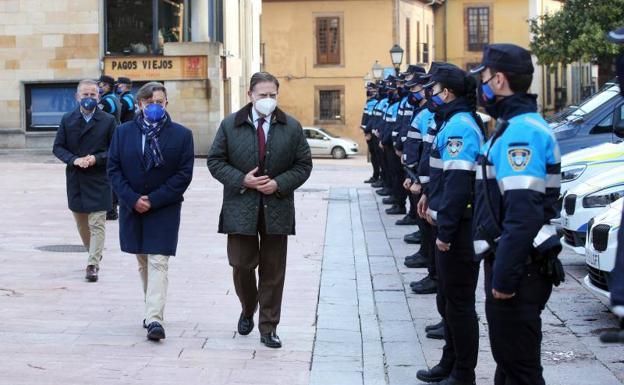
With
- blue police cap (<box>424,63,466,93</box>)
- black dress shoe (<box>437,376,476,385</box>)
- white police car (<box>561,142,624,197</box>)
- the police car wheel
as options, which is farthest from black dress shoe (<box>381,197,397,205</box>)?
the police car wheel

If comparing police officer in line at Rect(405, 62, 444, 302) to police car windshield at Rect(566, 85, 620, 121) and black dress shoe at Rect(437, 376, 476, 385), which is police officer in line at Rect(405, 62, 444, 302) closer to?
black dress shoe at Rect(437, 376, 476, 385)

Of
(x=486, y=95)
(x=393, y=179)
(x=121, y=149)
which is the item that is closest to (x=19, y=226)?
(x=393, y=179)

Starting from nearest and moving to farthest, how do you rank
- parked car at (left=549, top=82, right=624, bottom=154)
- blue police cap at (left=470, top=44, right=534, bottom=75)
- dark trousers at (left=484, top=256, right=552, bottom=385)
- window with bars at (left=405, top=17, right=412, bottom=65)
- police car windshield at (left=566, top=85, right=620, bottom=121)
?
dark trousers at (left=484, top=256, right=552, bottom=385) < blue police cap at (left=470, top=44, right=534, bottom=75) < parked car at (left=549, top=82, right=624, bottom=154) < police car windshield at (left=566, top=85, right=620, bottom=121) < window with bars at (left=405, top=17, right=412, bottom=65)

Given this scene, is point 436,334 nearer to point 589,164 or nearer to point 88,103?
point 88,103

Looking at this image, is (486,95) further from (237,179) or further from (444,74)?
(237,179)

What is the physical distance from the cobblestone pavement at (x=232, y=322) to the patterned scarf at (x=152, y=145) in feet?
4.23

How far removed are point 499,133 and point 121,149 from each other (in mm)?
3852

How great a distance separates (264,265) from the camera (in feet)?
25.7

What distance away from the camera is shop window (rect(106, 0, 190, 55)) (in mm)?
32969

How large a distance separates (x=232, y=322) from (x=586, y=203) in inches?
159

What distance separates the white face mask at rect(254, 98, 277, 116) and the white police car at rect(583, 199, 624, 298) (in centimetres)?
276

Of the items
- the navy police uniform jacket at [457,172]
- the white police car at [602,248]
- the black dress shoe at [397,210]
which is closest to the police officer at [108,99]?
the black dress shoe at [397,210]

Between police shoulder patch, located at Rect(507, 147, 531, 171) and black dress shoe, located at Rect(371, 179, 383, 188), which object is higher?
police shoulder patch, located at Rect(507, 147, 531, 171)

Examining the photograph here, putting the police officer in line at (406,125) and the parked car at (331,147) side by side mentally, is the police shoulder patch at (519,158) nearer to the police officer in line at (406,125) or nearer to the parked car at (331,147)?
the police officer in line at (406,125)
